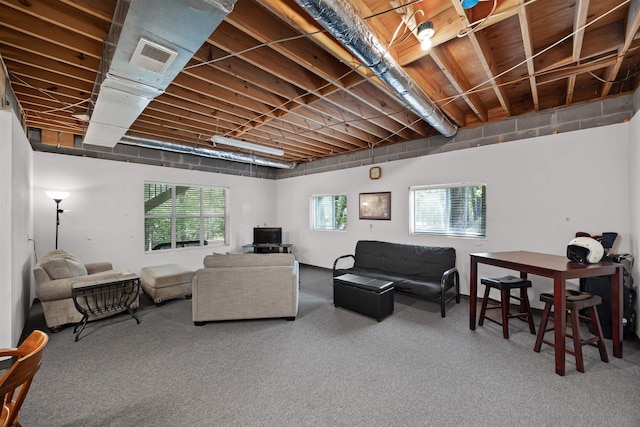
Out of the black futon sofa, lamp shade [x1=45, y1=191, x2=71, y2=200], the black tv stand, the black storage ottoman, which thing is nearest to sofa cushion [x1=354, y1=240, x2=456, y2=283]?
the black futon sofa

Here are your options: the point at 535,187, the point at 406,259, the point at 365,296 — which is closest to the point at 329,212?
the point at 406,259

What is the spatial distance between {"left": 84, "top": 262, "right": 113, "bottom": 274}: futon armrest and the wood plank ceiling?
2.17 metres

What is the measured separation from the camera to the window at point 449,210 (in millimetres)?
4039

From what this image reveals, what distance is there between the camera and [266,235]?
250 inches

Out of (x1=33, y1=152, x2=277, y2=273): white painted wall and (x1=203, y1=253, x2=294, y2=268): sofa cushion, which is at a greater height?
(x1=33, y1=152, x2=277, y2=273): white painted wall

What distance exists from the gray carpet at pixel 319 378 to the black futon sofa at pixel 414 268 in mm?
495

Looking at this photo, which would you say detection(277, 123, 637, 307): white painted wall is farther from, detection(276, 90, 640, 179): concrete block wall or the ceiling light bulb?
the ceiling light bulb

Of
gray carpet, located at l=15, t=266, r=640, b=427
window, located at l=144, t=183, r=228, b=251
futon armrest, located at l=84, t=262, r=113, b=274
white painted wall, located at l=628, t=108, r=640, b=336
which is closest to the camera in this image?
gray carpet, located at l=15, t=266, r=640, b=427

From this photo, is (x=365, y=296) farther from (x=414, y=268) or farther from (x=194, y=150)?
(x=194, y=150)

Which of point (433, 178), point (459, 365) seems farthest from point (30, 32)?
point (433, 178)

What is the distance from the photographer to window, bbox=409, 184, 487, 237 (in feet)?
13.3

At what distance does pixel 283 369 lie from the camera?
230 cm

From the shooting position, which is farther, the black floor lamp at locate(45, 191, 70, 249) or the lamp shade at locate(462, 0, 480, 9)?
the black floor lamp at locate(45, 191, 70, 249)

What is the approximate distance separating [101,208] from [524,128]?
6786mm
